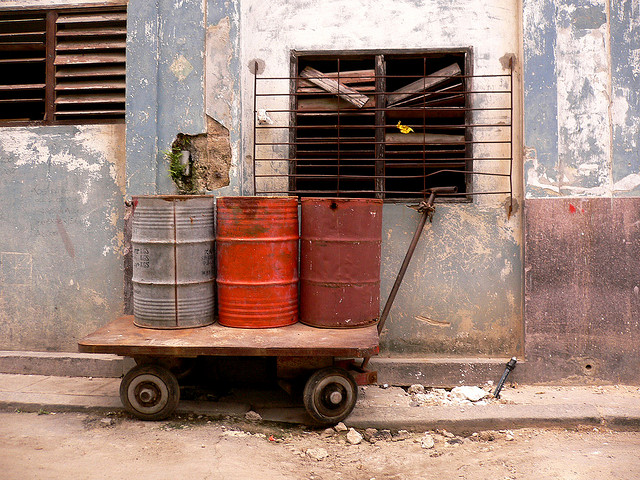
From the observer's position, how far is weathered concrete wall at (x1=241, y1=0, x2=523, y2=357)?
445 cm

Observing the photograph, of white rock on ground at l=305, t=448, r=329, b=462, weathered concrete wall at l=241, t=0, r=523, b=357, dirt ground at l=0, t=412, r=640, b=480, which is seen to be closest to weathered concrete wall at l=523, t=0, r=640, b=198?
weathered concrete wall at l=241, t=0, r=523, b=357

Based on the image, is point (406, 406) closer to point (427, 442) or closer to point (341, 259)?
point (427, 442)

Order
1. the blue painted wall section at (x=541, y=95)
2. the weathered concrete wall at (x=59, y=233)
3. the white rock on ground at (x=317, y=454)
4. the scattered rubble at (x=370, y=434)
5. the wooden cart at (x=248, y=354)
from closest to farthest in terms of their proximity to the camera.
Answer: the white rock on ground at (x=317, y=454) → the wooden cart at (x=248, y=354) → the scattered rubble at (x=370, y=434) → the blue painted wall section at (x=541, y=95) → the weathered concrete wall at (x=59, y=233)

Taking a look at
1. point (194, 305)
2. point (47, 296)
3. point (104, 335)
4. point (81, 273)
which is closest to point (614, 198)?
point (194, 305)

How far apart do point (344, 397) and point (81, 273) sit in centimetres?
262

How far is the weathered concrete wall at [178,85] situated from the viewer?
14.6 ft

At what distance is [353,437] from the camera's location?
11.4 feet

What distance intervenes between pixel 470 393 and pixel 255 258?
1.95 meters

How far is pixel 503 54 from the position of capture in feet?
14.6

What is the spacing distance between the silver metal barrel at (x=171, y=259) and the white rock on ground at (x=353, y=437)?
1313 mm

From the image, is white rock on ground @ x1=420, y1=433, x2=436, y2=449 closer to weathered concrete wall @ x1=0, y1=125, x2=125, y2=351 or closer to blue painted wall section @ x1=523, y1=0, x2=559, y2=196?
blue painted wall section @ x1=523, y1=0, x2=559, y2=196

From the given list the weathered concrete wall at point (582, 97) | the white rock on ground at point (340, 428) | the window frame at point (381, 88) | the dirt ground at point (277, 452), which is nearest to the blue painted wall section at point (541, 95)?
the weathered concrete wall at point (582, 97)

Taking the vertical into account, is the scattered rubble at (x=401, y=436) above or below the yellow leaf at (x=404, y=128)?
below

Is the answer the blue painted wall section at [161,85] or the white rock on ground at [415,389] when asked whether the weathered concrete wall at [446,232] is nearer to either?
the white rock on ground at [415,389]
